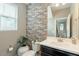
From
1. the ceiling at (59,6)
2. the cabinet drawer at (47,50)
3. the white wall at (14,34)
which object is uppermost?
the ceiling at (59,6)

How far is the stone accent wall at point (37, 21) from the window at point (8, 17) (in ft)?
0.72

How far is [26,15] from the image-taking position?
5.88 feet

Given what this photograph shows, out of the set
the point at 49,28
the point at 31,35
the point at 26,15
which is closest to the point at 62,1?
the point at 49,28

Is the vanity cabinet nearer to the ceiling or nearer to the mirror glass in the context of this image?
the mirror glass

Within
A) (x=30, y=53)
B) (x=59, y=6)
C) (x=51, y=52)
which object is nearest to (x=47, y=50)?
(x=51, y=52)

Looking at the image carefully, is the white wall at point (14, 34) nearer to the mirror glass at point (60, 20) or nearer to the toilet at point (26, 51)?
the toilet at point (26, 51)

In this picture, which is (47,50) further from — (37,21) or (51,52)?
(37,21)

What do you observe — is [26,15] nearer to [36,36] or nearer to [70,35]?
[36,36]

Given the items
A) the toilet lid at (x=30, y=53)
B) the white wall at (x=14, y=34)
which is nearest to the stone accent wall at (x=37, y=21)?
Result: the white wall at (x=14, y=34)

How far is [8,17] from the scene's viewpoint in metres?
1.75

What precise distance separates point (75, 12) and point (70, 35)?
35cm

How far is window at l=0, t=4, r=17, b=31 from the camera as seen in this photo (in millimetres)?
1692

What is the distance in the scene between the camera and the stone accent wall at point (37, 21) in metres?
1.75

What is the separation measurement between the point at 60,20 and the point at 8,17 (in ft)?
2.66
